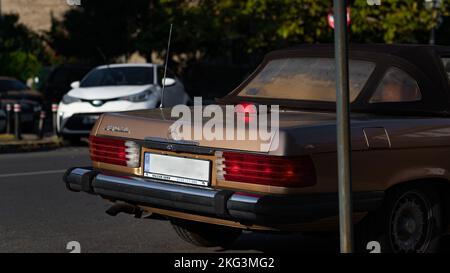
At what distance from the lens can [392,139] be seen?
249 inches

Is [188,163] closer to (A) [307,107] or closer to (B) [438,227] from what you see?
(A) [307,107]

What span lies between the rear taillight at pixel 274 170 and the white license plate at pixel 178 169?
251 millimetres

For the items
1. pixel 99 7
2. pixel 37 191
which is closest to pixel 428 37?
pixel 99 7

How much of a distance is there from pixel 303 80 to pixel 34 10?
43.5m

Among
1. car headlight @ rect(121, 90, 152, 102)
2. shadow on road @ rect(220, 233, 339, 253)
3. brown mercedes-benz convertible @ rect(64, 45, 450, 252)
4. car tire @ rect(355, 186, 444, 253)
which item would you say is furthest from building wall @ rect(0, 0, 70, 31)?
car tire @ rect(355, 186, 444, 253)

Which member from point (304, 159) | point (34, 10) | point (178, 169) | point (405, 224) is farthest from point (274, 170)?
point (34, 10)

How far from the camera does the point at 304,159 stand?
233 inches

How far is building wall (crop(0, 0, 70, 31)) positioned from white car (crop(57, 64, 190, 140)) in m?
30.2

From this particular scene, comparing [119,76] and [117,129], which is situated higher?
[119,76]

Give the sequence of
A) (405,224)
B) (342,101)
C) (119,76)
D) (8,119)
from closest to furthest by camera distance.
Answer: (342,101), (405,224), (119,76), (8,119)

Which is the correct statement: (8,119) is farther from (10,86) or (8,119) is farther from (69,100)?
(10,86)

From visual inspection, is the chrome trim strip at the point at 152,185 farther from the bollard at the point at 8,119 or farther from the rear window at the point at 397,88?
the bollard at the point at 8,119

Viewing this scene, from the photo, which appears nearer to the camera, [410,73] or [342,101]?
[342,101]

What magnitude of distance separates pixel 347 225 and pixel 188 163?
64.5 inches
